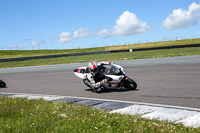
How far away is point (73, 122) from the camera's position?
18.8 ft

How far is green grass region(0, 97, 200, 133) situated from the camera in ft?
16.9

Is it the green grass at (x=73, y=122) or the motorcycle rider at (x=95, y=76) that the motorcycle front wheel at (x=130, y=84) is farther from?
the green grass at (x=73, y=122)

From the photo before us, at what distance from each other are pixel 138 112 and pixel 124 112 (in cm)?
36

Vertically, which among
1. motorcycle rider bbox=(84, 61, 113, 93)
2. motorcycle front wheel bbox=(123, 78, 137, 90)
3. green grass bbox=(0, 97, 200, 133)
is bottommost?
green grass bbox=(0, 97, 200, 133)

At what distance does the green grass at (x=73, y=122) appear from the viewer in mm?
5160

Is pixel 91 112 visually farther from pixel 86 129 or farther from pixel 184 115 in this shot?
pixel 184 115

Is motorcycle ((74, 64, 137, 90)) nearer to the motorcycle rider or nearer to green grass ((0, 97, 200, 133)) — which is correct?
the motorcycle rider

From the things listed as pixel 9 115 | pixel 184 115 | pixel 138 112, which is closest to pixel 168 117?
pixel 184 115

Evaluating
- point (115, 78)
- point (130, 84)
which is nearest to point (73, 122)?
point (115, 78)

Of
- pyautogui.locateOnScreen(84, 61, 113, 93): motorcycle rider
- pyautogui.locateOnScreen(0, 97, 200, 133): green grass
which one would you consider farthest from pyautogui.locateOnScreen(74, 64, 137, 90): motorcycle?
pyautogui.locateOnScreen(0, 97, 200, 133): green grass

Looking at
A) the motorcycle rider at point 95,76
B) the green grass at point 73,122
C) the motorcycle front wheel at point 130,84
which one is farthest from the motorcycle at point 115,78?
the green grass at point 73,122

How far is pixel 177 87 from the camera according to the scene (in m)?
10.5

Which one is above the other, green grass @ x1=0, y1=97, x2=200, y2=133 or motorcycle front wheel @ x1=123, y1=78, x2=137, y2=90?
motorcycle front wheel @ x1=123, y1=78, x2=137, y2=90

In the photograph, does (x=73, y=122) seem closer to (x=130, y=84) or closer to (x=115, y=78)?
(x=115, y=78)
